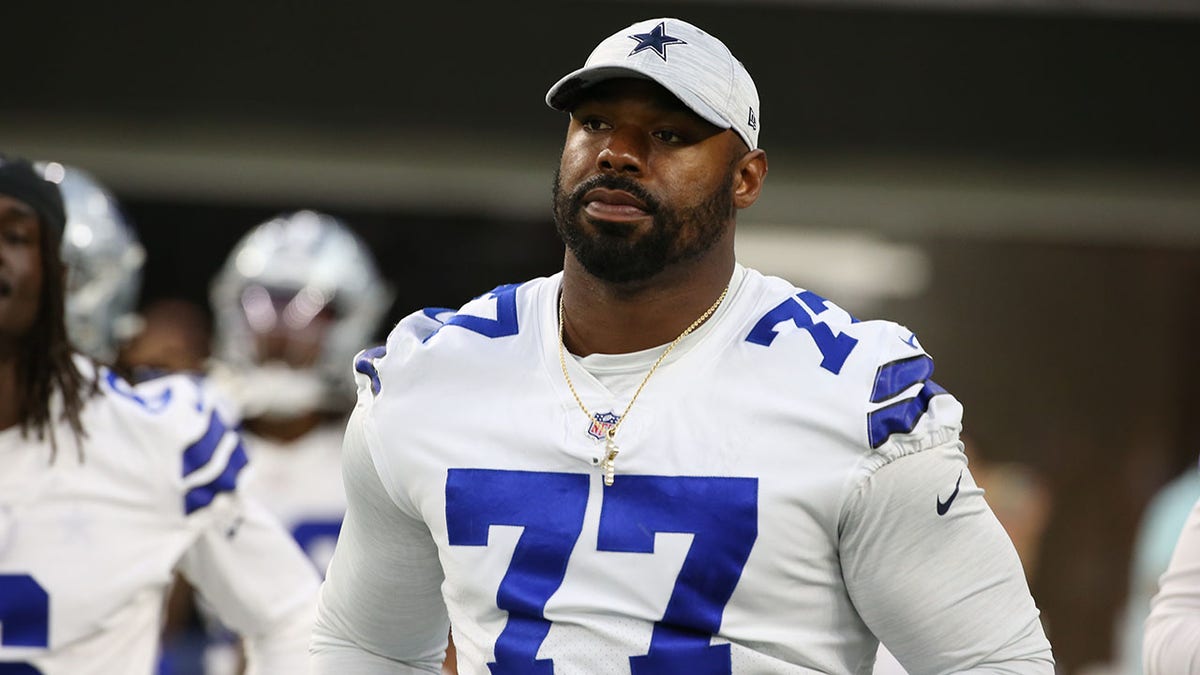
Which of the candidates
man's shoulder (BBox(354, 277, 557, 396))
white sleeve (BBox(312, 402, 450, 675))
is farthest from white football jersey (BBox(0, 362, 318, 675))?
man's shoulder (BBox(354, 277, 557, 396))

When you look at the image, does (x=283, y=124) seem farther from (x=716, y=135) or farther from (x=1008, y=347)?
(x=716, y=135)

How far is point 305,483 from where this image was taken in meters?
6.68

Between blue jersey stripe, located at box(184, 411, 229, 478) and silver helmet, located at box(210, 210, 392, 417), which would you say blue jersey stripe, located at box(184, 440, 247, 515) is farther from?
silver helmet, located at box(210, 210, 392, 417)

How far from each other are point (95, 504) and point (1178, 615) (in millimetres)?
1998

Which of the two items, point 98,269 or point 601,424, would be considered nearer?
point 601,424

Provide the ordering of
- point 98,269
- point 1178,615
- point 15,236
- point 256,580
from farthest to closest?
1. point 98,269
2. point 256,580
3. point 15,236
4. point 1178,615

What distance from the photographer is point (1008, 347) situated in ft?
35.2

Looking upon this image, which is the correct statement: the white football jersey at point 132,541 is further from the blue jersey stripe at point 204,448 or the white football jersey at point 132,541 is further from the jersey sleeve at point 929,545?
the jersey sleeve at point 929,545

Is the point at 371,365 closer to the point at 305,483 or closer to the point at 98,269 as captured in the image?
the point at 98,269

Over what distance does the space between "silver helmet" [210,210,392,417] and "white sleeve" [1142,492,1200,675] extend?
392 cm

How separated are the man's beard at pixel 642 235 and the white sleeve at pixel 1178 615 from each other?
116 centimetres

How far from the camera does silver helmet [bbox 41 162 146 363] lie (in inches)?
204

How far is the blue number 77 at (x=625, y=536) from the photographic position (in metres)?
2.64

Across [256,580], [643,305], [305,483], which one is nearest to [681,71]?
[643,305]
